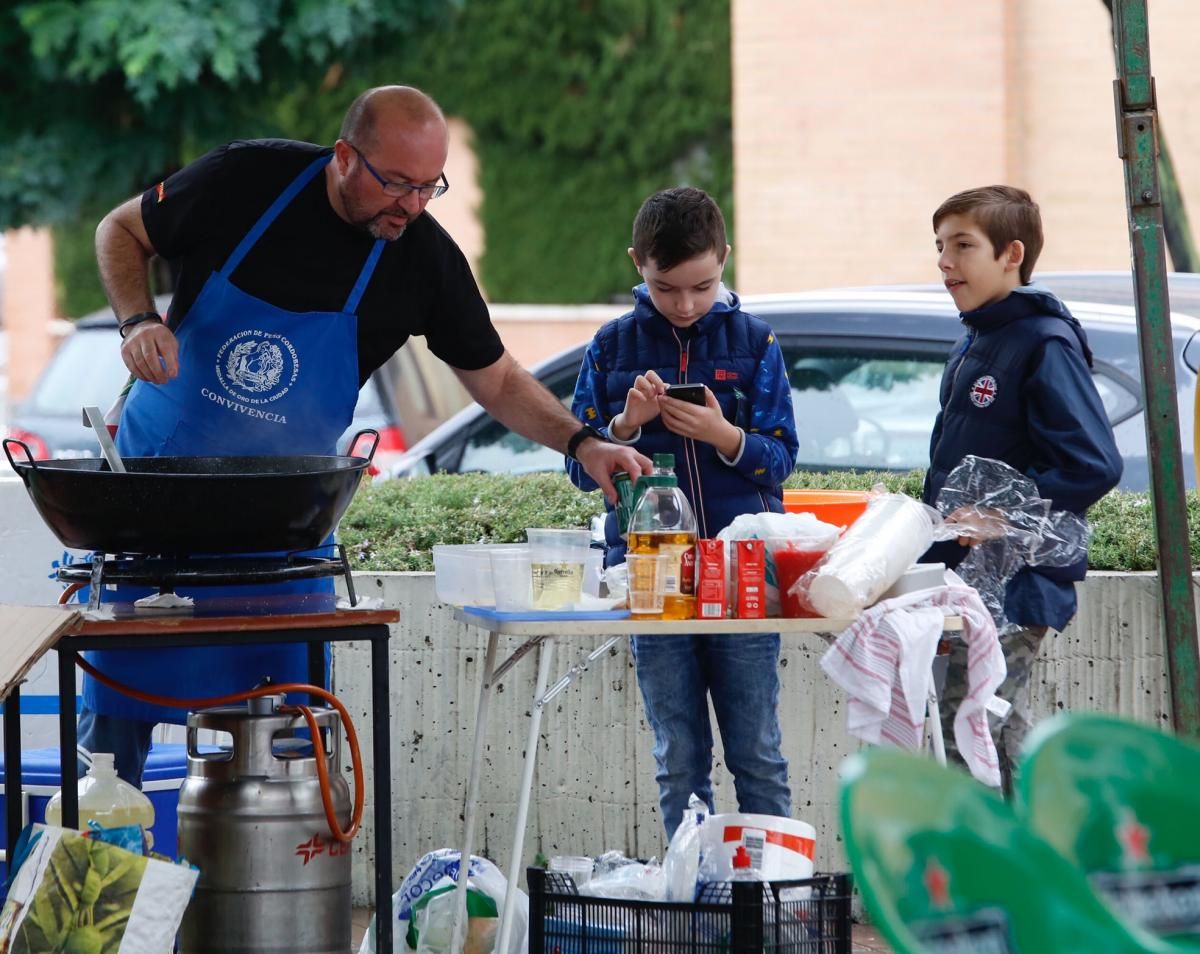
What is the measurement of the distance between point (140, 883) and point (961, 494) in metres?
1.85

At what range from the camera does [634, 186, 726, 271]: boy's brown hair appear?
3400mm

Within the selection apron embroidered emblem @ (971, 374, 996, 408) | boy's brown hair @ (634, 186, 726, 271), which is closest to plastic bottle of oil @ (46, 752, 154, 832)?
boy's brown hair @ (634, 186, 726, 271)

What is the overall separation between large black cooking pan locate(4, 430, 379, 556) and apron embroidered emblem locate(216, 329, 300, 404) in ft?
1.55

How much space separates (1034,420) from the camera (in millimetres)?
3629

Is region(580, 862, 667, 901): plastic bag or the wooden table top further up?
the wooden table top

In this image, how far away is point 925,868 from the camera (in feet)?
4.71

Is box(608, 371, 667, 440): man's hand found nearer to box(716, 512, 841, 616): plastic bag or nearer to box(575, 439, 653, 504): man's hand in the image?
box(575, 439, 653, 504): man's hand

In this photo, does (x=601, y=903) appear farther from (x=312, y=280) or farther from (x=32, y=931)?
(x=312, y=280)

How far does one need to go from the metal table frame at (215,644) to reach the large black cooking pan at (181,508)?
0.14 meters

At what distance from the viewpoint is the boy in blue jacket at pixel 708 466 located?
11.4ft

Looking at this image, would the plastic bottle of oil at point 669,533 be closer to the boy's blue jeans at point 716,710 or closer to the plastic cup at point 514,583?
the plastic cup at point 514,583

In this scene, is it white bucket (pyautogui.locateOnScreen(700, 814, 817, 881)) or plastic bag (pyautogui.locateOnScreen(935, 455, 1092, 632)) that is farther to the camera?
plastic bag (pyautogui.locateOnScreen(935, 455, 1092, 632))

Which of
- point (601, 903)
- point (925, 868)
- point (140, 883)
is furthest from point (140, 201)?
point (925, 868)

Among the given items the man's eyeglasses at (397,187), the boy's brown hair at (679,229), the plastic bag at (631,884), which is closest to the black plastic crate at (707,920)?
the plastic bag at (631,884)
